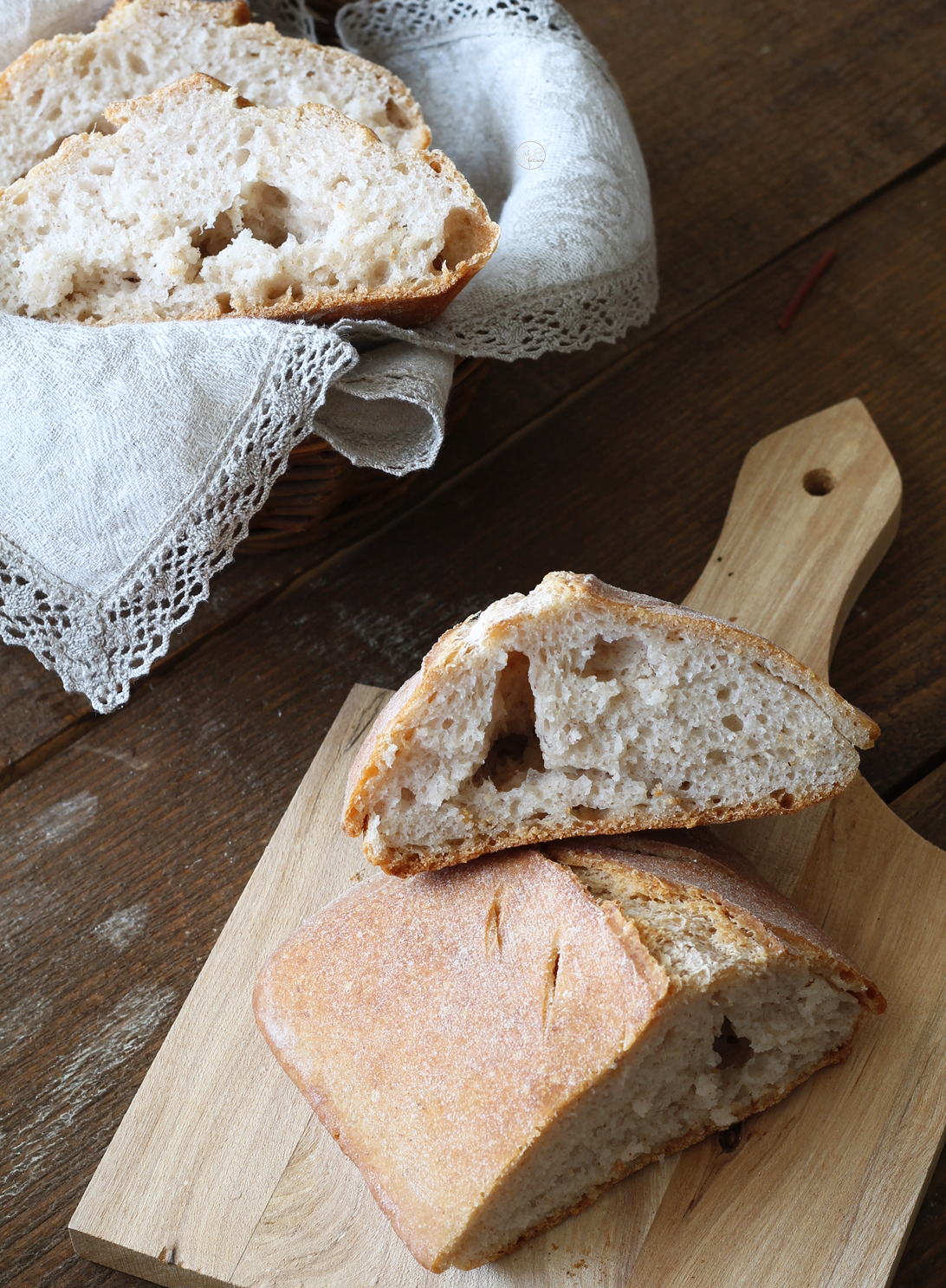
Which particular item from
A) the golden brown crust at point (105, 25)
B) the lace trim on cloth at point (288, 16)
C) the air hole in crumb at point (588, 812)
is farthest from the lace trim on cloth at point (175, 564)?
the lace trim on cloth at point (288, 16)

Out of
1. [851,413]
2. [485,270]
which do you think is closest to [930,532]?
[851,413]

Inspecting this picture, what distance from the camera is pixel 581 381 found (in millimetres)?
2195

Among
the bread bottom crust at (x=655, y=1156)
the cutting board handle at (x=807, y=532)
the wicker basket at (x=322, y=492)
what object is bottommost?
the bread bottom crust at (x=655, y=1156)

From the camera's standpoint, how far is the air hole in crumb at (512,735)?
1445 mm

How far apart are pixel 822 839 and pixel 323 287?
107 centimetres

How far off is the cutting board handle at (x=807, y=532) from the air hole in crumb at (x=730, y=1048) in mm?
581

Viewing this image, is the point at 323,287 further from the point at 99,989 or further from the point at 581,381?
the point at 99,989

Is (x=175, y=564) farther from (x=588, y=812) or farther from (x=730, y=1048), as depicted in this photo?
(x=730, y=1048)

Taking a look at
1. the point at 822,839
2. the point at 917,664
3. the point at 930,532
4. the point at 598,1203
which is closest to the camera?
the point at 598,1203

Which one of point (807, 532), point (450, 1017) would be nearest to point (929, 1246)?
point (450, 1017)

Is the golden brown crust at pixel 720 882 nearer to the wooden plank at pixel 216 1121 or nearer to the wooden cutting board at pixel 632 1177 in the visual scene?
the wooden cutting board at pixel 632 1177

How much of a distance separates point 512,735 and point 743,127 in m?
1.68

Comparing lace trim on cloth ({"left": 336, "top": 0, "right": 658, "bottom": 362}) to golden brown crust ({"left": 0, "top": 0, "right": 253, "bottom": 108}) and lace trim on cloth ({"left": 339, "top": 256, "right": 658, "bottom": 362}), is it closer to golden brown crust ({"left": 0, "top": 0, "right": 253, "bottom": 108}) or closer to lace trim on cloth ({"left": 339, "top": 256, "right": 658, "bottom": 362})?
lace trim on cloth ({"left": 339, "top": 256, "right": 658, "bottom": 362})

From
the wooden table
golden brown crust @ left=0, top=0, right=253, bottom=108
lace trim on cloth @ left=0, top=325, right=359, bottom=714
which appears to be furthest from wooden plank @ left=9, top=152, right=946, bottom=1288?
golden brown crust @ left=0, top=0, right=253, bottom=108
